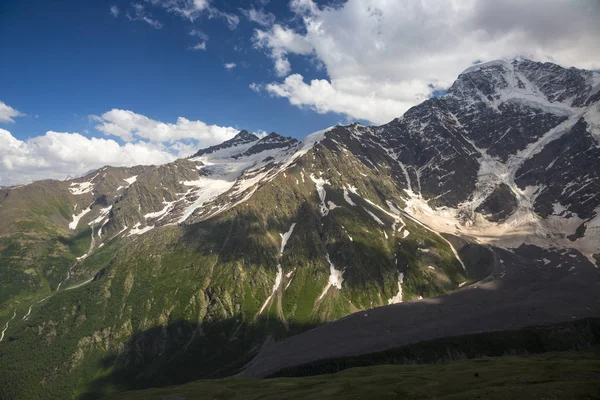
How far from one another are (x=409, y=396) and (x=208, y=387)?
10915cm

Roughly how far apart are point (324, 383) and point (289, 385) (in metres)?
17.2

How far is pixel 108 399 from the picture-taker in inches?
7136

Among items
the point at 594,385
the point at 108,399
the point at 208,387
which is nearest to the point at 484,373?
the point at 594,385

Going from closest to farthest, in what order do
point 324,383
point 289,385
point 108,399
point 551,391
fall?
point 551,391
point 324,383
point 289,385
point 108,399

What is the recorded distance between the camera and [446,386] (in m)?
94.4

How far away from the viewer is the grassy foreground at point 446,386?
73438mm

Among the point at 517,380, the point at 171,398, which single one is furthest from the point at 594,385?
the point at 171,398

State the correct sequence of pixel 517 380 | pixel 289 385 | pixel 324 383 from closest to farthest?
pixel 517 380 → pixel 324 383 → pixel 289 385

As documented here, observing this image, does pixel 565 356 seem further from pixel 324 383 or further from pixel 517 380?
pixel 324 383

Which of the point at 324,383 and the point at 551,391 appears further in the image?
the point at 324,383

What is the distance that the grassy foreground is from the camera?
73.4 metres

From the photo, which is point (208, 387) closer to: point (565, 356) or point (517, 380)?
point (517, 380)

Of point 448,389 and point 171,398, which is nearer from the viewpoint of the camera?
point 448,389

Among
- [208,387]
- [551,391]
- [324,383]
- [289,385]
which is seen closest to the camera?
[551,391]
